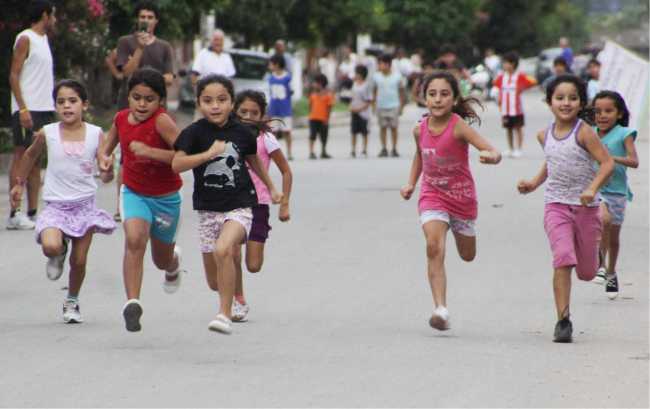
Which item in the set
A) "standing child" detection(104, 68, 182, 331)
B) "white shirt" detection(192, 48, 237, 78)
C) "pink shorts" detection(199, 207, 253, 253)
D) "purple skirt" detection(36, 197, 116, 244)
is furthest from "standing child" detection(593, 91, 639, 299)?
"white shirt" detection(192, 48, 237, 78)

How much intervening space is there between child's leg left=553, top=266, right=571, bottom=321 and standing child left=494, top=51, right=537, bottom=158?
15.5 metres

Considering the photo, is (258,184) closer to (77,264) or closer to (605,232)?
(77,264)

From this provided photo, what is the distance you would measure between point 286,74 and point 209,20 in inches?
597

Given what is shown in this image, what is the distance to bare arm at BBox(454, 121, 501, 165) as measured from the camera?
28.0 ft

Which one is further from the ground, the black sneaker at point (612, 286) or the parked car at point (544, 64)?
the black sneaker at point (612, 286)

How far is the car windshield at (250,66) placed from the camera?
32656mm

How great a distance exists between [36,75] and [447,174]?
5.66 m

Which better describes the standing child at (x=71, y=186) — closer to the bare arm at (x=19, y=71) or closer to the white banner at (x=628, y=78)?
the bare arm at (x=19, y=71)

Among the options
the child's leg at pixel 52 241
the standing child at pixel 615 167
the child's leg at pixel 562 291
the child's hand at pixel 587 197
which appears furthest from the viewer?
the standing child at pixel 615 167

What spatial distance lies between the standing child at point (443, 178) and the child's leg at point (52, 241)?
6.52 feet

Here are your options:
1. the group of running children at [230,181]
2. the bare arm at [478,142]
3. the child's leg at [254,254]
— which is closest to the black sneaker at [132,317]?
the group of running children at [230,181]

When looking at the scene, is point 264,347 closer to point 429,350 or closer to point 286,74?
point 429,350

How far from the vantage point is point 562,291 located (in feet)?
28.4

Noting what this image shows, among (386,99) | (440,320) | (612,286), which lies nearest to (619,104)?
(612,286)
